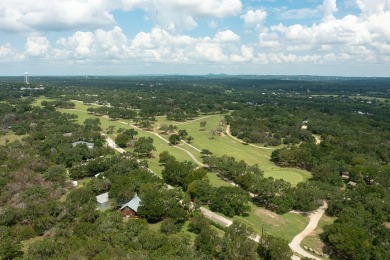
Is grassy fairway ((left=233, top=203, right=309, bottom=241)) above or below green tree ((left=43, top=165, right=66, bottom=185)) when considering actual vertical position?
below

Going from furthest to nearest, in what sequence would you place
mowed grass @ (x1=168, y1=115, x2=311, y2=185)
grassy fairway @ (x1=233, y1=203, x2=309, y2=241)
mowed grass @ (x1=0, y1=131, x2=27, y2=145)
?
mowed grass @ (x1=0, y1=131, x2=27, y2=145) → mowed grass @ (x1=168, y1=115, x2=311, y2=185) → grassy fairway @ (x1=233, y1=203, x2=309, y2=241)

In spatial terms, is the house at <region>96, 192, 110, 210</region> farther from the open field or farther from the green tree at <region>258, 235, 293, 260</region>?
the green tree at <region>258, 235, 293, 260</region>

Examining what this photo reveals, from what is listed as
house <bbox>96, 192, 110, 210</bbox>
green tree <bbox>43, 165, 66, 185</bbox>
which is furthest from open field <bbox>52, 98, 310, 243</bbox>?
green tree <bbox>43, 165, 66, 185</bbox>

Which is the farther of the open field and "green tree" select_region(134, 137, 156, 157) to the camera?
"green tree" select_region(134, 137, 156, 157)

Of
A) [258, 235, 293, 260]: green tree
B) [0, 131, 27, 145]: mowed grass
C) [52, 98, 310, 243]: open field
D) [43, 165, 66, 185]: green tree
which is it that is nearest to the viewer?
[258, 235, 293, 260]: green tree

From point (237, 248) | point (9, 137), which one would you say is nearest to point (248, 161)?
point (237, 248)

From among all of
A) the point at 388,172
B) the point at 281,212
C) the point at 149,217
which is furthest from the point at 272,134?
the point at 149,217

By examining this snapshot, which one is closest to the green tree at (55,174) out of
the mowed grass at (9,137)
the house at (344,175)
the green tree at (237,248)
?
the green tree at (237,248)

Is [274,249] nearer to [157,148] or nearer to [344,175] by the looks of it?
[344,175]

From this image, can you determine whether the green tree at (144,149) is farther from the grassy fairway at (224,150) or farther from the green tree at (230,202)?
the green tree at (230,202)

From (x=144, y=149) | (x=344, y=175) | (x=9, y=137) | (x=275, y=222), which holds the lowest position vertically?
(x=275, y=222)
